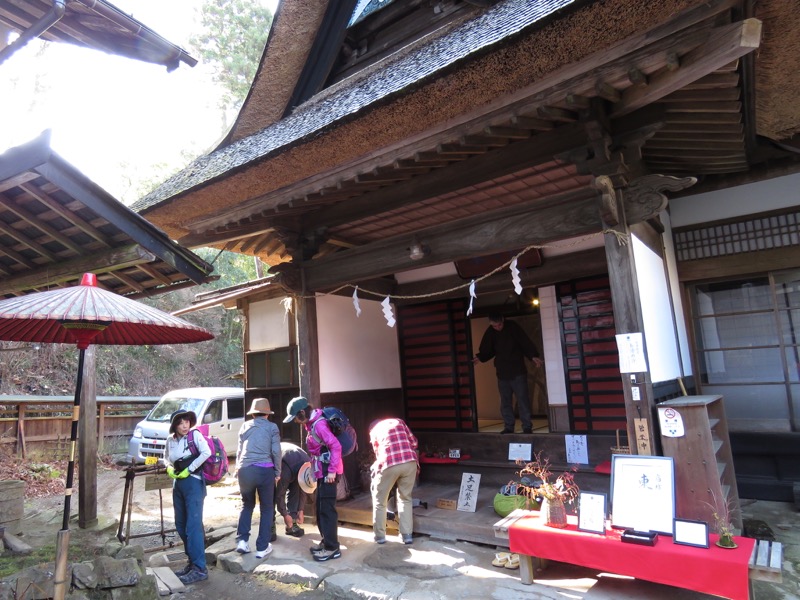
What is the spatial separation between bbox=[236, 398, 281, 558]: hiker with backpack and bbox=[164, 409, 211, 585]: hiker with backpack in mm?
419

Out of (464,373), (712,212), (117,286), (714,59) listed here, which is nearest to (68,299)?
(117,286)

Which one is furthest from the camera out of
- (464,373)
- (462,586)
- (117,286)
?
(464,373)

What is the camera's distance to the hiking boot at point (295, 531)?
5738 mm

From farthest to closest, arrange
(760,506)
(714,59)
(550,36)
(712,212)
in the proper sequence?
1. (712,212)
2. (760,506)
3. (550,36)
4. (714,59)

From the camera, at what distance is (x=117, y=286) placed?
22.2 feet

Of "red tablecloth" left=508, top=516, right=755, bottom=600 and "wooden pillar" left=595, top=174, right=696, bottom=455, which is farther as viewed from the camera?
"wooden pillar" left=595, top=174, right=696, bottom=455

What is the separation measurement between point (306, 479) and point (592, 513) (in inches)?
123

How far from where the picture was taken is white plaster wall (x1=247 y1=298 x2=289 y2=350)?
27.3 feet

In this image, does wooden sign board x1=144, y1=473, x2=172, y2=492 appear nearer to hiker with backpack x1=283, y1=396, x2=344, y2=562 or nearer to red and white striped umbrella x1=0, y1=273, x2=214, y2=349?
hiker with backpack x1=283, y1=396, x2=344, y2=562

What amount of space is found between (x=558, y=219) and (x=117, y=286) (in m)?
5.75

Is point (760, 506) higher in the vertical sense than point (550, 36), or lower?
lower

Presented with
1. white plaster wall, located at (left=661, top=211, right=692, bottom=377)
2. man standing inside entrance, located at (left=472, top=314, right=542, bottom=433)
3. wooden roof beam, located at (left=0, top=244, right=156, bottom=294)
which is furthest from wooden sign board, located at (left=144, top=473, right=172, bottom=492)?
white plaster wall, located at (left=661, top=211, right=692, bottom=377)

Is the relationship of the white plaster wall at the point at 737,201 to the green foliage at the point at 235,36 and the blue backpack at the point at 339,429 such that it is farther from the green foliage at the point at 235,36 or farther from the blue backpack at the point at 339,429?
the green foliage at the point at 235,36

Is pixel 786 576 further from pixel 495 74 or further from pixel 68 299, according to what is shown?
pixel 68 299
